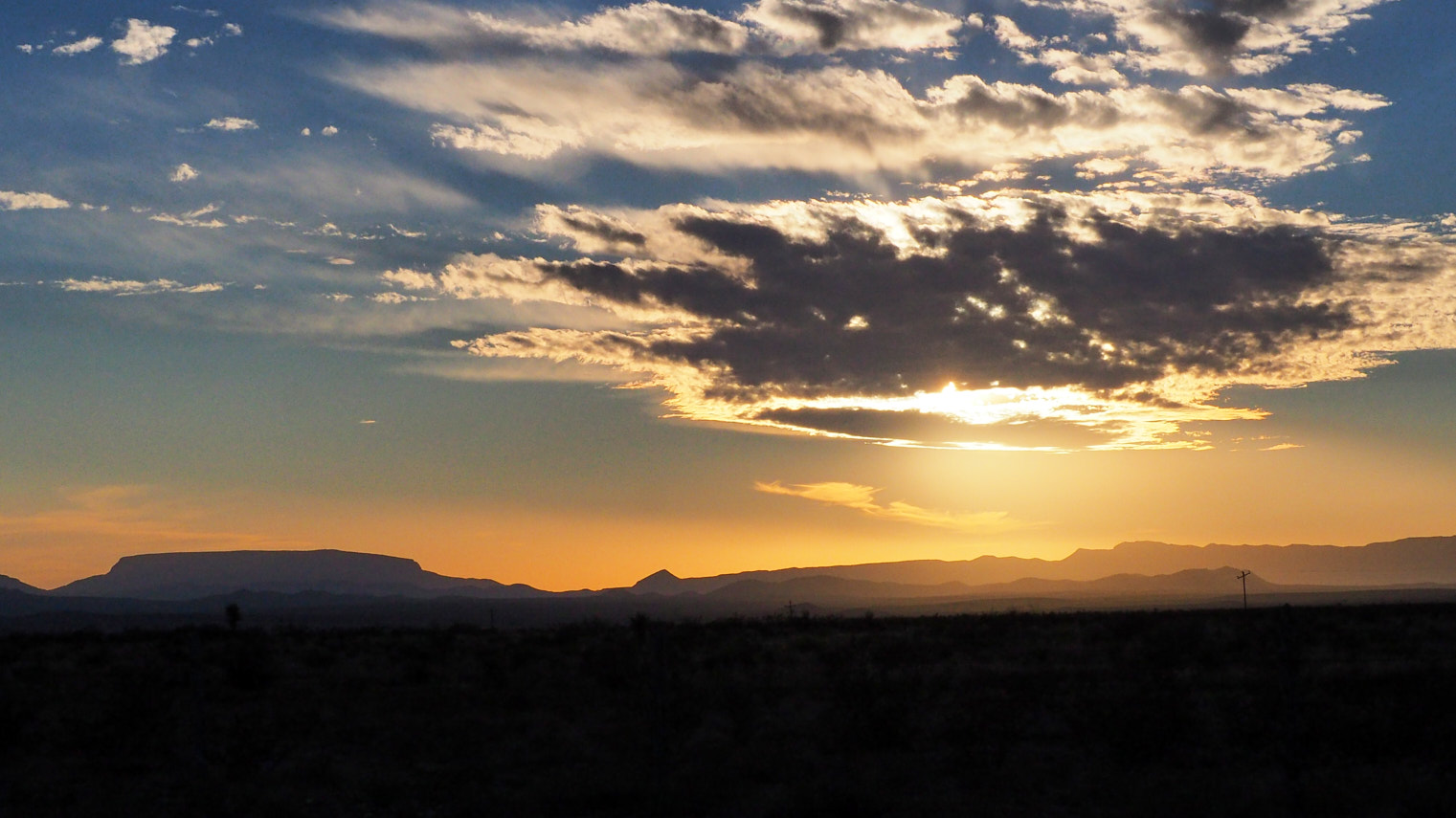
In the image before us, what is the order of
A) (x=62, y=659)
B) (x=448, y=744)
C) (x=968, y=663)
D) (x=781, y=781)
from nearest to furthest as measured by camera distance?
(x=781, y=781), (x=448, y=744), (x=968, y=663), (x=62, y=659)

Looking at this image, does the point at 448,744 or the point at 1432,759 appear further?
the point at 448,744

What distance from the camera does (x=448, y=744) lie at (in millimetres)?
19234

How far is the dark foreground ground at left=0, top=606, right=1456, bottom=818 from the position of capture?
15023 millimetres

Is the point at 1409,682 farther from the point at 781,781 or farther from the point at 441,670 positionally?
the point at 441,670

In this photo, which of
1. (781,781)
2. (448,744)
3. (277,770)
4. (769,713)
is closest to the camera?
(781,781)

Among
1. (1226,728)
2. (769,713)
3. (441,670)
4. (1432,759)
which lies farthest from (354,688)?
(1432,759)

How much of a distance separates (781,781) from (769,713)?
5592 millimetres

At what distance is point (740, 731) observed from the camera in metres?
20.0

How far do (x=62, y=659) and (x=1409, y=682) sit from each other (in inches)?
1306

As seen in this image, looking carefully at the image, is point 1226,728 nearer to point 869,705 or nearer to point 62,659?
point 869,705

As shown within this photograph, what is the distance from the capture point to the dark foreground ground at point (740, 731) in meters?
15.0

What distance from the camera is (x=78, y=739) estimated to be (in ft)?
65.6

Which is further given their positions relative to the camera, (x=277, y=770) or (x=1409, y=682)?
Answer: (x=1409, y=682)

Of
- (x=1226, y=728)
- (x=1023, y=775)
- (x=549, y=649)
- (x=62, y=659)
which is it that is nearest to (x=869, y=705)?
(x=1023, y=775)
